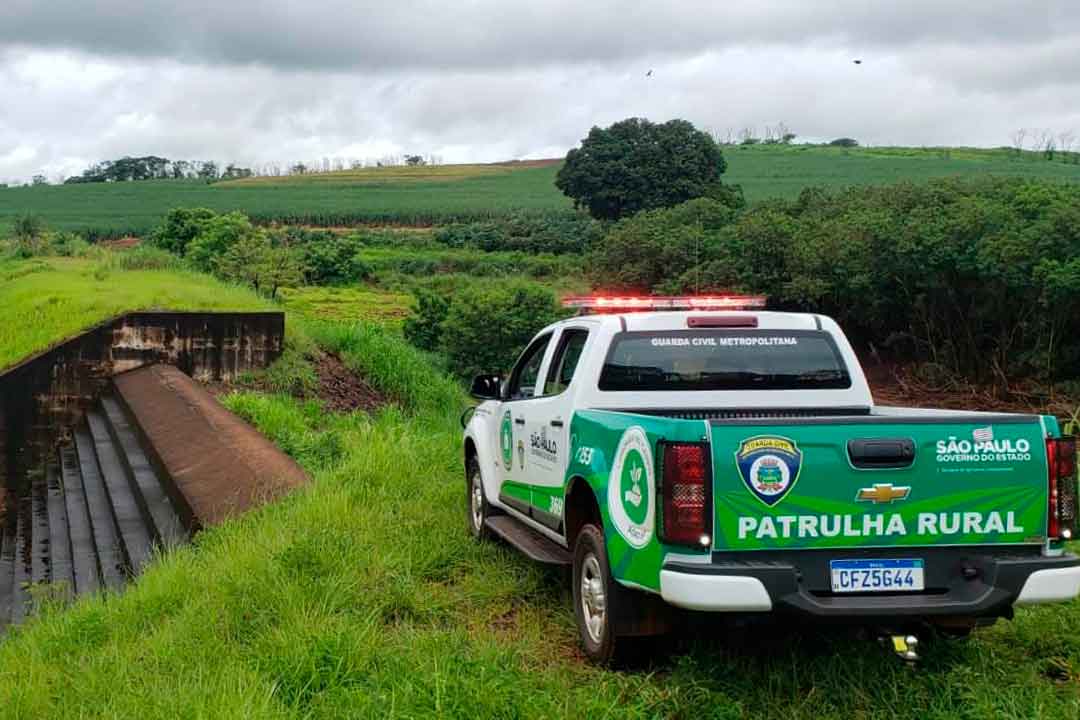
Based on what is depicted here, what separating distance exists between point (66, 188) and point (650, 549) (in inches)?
4542

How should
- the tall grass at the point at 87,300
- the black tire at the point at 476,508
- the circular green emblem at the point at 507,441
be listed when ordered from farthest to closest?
1. the tall grass at the point at 87,300
2. the black tire at the point at 476,508
3. the circular green emblem at the point at 507,441

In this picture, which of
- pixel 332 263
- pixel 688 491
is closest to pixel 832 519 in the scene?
pixel 688 491

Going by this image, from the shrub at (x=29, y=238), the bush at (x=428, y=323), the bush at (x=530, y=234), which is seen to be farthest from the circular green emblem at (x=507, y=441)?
the bush at (x=530, y=234)

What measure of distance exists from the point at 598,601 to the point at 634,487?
0.80 m

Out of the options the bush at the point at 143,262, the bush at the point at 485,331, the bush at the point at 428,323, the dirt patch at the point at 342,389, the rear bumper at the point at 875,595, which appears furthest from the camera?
the bush at the point at 428,323

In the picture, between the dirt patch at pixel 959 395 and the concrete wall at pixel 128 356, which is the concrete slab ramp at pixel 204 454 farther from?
the dirt patch at pixel 959 395

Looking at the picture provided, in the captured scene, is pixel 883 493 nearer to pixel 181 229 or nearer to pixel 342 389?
pixel 342 389

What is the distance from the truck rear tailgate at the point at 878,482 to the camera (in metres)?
4.55

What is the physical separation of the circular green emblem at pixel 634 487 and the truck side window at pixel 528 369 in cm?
242

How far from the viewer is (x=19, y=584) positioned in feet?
34.6

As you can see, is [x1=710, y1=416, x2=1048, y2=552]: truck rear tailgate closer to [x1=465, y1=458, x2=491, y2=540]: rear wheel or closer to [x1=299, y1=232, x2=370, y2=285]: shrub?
[x1=465, y1=458, x2=491, y2=540]: rear wheel

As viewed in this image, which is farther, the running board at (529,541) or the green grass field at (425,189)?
the green grass field at (425,189)

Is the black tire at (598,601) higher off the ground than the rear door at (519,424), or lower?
lower

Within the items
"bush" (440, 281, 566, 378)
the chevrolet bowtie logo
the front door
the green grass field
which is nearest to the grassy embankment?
the front door
